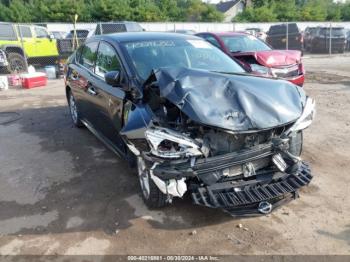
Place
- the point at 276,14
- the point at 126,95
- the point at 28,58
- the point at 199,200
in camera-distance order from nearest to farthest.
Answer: the point at 199,200 → the point at 126,95 → the point at 28,58 → the point at 276,14

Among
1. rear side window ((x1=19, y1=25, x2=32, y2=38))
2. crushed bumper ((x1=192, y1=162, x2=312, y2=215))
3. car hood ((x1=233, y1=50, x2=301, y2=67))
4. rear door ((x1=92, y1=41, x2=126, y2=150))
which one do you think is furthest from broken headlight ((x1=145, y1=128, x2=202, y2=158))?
rear side window ((x1=19, y1=25, x2=32, y2=38))

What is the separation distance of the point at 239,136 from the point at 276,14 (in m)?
45.3

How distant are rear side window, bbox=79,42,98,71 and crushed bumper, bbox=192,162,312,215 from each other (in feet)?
10.3

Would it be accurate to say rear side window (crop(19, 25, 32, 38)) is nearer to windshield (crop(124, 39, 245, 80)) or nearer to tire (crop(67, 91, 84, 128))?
tire (crop(67, 91, 84, 128))

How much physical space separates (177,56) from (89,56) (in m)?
1.88

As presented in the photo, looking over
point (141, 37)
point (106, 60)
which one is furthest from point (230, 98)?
point (106, 60)

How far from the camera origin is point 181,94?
333 centimetres

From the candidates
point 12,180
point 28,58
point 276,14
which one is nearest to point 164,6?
point 276,14

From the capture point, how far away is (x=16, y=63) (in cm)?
1517

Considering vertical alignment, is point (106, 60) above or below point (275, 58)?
above

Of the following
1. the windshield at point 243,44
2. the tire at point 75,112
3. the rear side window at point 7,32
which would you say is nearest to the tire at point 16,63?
the rear side window at point 7,32

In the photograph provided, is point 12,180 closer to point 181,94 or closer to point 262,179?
point 181,94

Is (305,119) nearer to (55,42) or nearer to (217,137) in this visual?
(217,137)

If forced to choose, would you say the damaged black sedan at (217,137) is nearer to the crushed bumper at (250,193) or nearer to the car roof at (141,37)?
the crushed bumper at (250,193)
